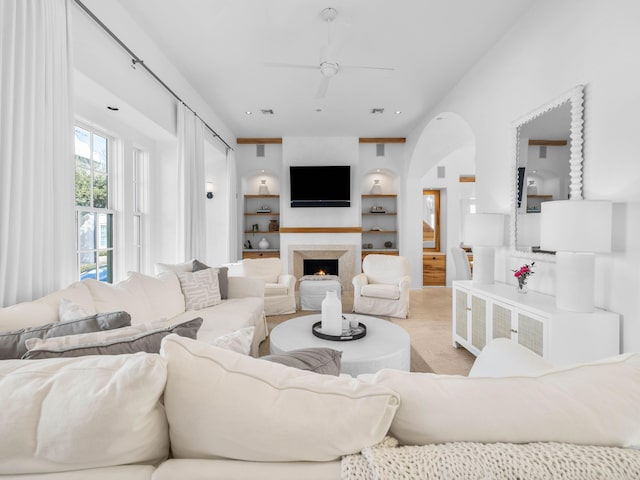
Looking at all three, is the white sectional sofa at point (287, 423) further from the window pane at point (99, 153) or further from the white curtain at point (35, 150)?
the window pane at point (99, 153)

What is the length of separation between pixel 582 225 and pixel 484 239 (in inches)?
44.5

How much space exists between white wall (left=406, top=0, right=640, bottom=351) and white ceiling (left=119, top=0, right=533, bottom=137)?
0.40 meters

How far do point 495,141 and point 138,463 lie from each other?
3.67 m

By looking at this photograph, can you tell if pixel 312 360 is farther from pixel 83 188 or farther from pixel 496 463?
pixel 83 188

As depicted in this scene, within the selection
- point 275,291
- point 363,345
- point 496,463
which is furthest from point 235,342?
point 275,291

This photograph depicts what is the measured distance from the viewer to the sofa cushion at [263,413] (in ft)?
2.17

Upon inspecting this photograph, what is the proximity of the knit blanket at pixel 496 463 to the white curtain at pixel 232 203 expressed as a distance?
567 centimetres

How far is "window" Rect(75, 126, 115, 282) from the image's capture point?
288 cm

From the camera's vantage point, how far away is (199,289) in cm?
315

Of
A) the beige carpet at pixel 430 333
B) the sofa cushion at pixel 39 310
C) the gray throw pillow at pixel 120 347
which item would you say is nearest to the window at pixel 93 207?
the sofa cushion at pixel 39 310

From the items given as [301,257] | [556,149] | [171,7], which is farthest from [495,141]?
[301,257]

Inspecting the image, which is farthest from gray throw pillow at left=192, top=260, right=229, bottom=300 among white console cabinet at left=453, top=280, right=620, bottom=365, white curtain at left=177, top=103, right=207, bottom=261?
white console cabinet at left=453, top=280, right=620, bottom=365

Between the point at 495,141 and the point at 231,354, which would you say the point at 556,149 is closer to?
the point at 495,141

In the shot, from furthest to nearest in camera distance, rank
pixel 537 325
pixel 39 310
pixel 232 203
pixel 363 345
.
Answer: pixel 232 203 < pixel 363 345 < pixel 537 325 < pixel 39 310
